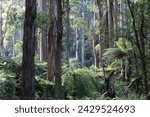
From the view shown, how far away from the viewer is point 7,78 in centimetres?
992

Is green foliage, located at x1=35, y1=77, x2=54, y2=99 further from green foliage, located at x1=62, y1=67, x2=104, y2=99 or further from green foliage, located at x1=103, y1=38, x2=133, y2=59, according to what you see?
green foliage, located at x1=103, y1=38, x2=133, y2=59

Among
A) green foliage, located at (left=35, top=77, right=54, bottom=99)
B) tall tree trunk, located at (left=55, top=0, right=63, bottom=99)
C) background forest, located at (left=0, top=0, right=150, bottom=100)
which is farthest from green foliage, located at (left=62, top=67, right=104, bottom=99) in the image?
tall tree trunk, located at (left=55, top=0, right=63, bottom=99)

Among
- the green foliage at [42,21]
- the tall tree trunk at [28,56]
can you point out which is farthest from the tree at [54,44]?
the tall tree trunk at [28,56]

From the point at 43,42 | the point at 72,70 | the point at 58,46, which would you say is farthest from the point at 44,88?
the point at 43,42

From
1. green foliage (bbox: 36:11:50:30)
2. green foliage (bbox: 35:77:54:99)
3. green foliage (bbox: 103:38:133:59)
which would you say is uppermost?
green foliage (bbox: 36:11:50:30)

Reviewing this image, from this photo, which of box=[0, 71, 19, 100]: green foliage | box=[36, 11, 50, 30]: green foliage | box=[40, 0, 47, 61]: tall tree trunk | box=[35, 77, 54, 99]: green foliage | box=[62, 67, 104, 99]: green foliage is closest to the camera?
box=[0, 71, 19, 100]: green foliage

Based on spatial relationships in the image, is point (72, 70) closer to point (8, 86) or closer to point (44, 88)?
point (44, 88)

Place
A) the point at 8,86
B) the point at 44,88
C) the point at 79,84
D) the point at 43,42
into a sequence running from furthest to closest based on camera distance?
the point at 43,42 → the point at 44,88 → the point at 79,84 → the point at 8,86

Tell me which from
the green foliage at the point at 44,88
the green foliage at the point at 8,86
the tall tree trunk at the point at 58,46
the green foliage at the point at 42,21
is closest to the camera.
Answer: the tall tree trunk at the point at 58,46

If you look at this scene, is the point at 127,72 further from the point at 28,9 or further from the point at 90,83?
the point at 28,9

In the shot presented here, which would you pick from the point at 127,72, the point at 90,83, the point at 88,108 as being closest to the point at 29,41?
the point at 88,108

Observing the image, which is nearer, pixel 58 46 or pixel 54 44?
pixel 58 46

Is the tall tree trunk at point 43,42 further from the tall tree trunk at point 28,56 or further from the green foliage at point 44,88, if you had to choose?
the tall tree trunk at point 28,56

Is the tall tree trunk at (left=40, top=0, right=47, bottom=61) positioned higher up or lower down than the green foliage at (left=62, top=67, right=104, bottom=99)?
higher up
